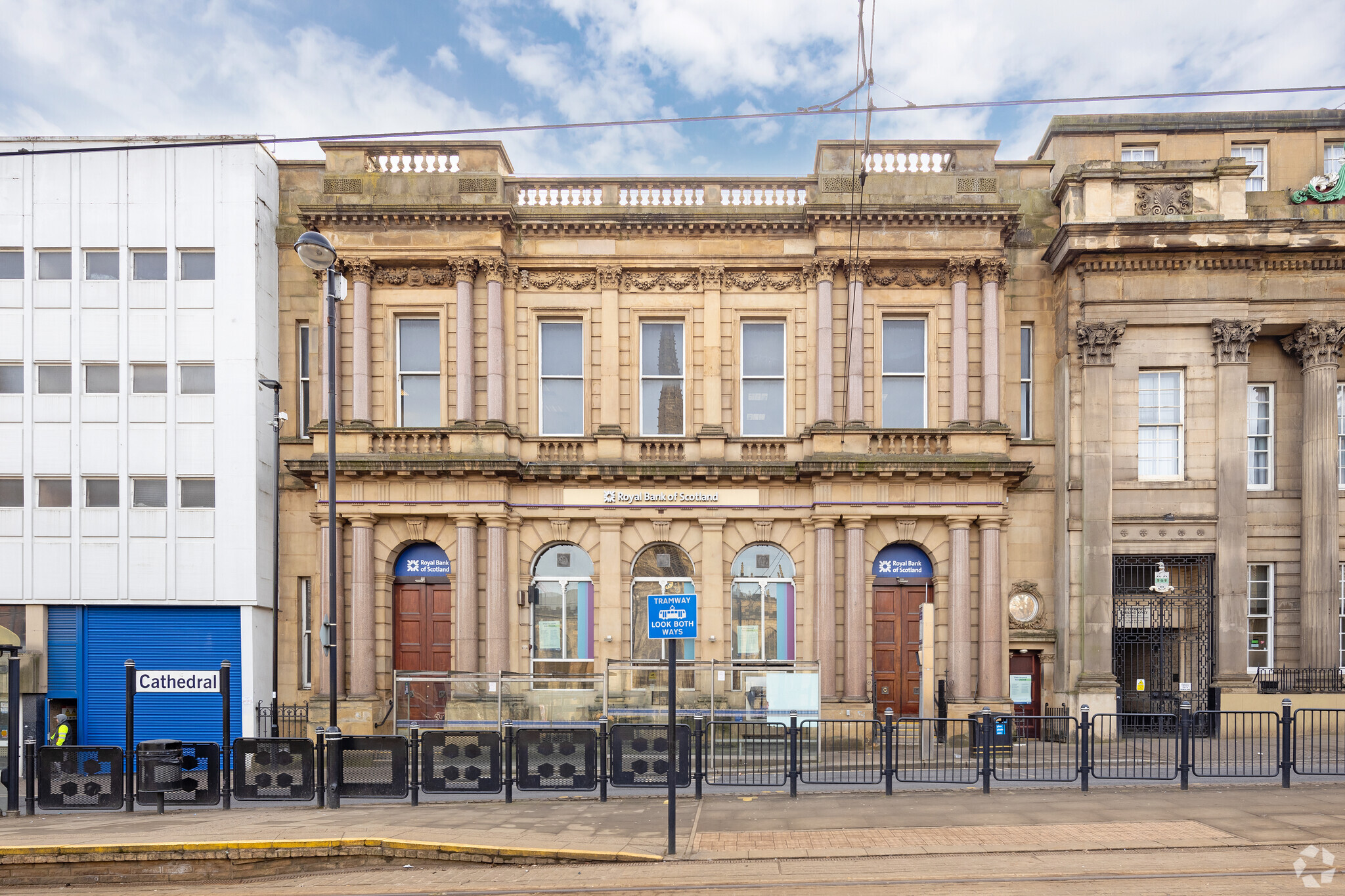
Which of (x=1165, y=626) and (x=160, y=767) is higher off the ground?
(x=1165, y=626)

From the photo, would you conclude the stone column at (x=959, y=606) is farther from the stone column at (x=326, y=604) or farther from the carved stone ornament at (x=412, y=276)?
the stone column at (x=326, y=604)

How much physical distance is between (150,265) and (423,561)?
9695 millimetres

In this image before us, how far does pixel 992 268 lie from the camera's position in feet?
65.7

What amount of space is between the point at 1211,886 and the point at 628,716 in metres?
10.6

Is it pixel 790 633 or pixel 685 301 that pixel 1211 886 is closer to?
pixel 790 633

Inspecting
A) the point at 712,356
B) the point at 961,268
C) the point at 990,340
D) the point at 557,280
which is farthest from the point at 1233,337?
the point at 557,280

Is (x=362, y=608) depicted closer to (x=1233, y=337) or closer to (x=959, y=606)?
(x=959, y=606)

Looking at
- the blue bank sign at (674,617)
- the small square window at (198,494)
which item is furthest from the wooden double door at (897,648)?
the small square window at (198,494)

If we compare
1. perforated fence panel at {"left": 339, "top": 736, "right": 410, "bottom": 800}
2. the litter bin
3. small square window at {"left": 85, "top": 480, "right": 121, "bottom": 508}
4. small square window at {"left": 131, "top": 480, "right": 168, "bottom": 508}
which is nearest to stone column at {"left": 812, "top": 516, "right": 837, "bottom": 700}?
perforated fence panel at {"left": 339, "top": 736, "right": 410, "bottom": 800}

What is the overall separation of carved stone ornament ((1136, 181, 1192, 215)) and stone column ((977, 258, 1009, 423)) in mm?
3352

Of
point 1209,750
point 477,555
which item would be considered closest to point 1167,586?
point 1209,750

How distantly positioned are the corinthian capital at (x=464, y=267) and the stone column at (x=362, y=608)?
19.6 feet

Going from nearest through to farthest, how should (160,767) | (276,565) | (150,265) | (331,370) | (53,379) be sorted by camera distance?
(160,767) → (331,370) → (276,565) → (53,379) → (150,265)

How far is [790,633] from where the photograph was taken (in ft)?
67.3
